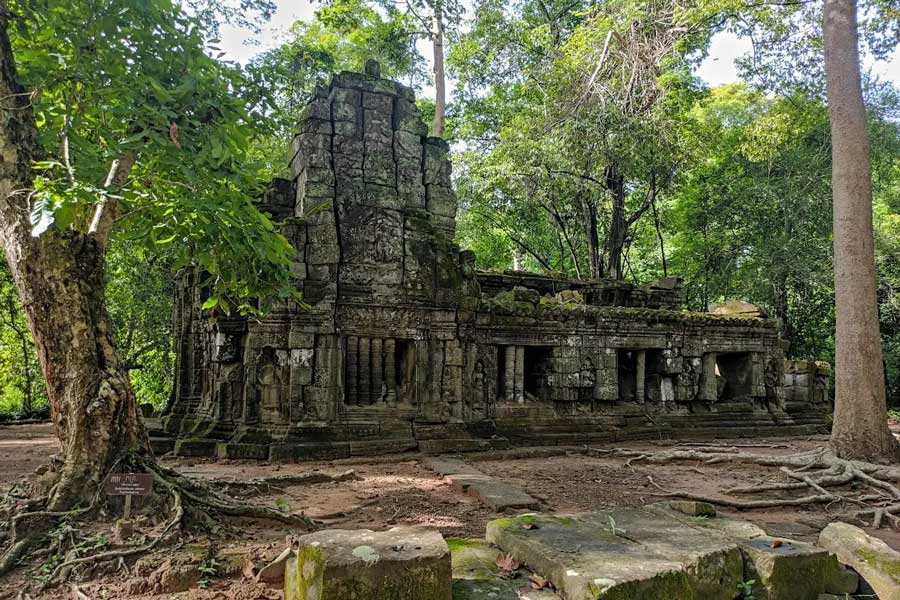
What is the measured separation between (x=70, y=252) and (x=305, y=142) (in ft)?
18.8

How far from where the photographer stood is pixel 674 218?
2183 centimetres

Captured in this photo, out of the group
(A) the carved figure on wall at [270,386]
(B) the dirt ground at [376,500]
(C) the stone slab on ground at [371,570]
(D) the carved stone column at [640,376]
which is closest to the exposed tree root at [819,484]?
(B) the dirt ground at [376,500]

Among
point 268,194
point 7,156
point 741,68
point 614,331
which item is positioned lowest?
point 614,331

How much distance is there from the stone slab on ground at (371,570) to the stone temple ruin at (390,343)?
18.8 ft

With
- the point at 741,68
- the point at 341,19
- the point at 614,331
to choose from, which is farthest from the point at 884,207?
the point at 341,19

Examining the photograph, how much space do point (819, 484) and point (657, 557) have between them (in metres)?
5.16

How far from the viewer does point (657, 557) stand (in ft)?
11.6

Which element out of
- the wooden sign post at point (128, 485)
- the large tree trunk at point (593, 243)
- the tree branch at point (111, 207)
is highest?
the large tree trunk at point (593, 243)

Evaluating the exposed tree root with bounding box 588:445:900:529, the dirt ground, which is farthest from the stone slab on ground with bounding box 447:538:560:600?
the exposed tree root with bounding box 588:445:900:529

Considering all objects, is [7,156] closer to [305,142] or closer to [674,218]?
[305,142]

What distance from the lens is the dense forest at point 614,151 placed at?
13594 millimetres

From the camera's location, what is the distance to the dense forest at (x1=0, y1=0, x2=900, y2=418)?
44.6 feet

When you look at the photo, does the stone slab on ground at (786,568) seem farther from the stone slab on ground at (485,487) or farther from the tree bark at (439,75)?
the tree bark at (439,75)

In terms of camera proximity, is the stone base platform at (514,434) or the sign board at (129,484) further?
the stone base platform at (514,434)
